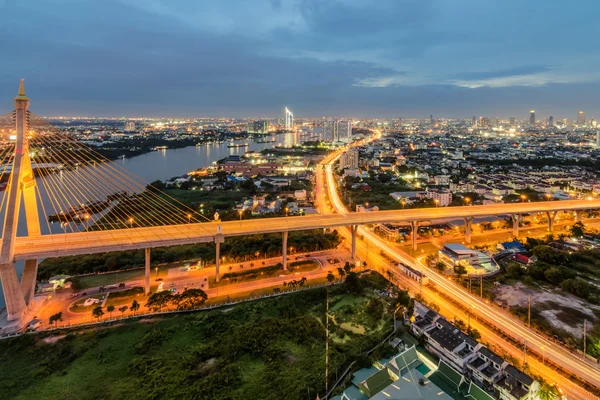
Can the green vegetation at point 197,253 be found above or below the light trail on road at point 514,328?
above

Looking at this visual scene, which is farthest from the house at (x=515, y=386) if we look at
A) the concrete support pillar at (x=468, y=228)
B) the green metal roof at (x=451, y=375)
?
the concrete support pillar at (x=468, y=228)

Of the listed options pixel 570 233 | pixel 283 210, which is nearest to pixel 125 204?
pixel 283 210

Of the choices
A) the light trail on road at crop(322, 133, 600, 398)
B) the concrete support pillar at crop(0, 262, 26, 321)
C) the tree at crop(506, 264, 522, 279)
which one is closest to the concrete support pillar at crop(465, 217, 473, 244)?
the tree at crop(506, 264, 522, 279)

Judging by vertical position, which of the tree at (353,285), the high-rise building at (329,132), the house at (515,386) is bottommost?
the house at (515,386)

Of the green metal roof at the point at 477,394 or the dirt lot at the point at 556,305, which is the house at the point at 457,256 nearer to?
the dirt lot at the point at 556,305

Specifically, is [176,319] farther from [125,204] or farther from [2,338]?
[125,204]

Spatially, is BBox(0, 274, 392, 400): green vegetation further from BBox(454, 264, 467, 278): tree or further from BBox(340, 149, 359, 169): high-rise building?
BBox(340, 149, 359, 169): high-rise building
